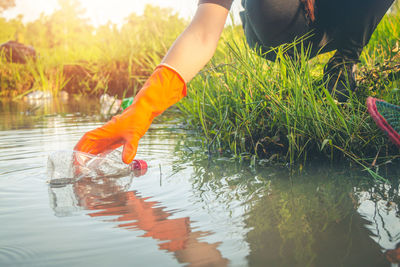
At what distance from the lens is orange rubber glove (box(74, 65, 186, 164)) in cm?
163

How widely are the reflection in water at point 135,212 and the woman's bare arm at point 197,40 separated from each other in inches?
20.7

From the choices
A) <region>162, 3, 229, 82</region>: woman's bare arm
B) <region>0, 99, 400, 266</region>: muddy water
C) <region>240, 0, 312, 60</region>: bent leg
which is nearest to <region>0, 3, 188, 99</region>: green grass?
<region>240, 0, 312, 60</region>: bent leg

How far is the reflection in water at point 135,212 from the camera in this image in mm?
956

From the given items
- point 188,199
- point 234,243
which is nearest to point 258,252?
point 234,243

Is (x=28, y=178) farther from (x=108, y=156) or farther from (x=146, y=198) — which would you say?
Result: (x=146, y=198)

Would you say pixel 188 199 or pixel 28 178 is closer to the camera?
pixel 188 199

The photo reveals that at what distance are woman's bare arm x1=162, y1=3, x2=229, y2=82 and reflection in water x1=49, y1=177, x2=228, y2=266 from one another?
20.7 inches

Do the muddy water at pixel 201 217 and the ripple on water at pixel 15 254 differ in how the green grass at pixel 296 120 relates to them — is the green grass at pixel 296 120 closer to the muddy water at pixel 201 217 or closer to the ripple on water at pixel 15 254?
the muddy water at pixel 201 217

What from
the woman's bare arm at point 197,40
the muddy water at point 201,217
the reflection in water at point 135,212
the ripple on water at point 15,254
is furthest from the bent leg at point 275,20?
the ripple on water at point 15,254

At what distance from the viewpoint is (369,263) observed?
2.85ft

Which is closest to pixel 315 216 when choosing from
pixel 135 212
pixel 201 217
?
pixel 201 217

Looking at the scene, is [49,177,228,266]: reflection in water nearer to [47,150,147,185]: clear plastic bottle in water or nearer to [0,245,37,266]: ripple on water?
[47,150,147,185]: clear plastic bottle in water

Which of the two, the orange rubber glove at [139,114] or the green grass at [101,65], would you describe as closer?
the orange rubber glove at [139,114]

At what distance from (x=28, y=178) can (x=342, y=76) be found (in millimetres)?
1695
